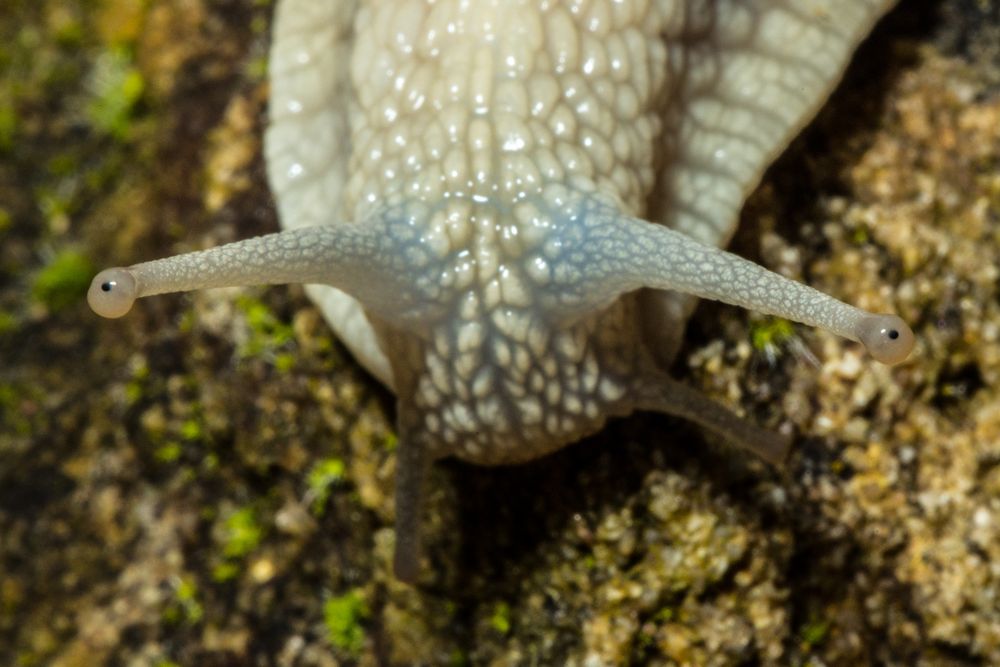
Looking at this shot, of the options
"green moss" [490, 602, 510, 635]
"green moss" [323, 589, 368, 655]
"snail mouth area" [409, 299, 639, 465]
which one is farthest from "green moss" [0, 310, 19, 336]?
"green moss" [490, 602, 510, 635]

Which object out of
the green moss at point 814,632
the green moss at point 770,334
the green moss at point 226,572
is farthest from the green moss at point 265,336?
the green moss at point 814,632

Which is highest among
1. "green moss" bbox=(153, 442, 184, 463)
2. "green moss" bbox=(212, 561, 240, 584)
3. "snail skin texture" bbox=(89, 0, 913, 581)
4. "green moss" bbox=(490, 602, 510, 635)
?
"snail skin texture" bbox=(89, 0, 913, 581)

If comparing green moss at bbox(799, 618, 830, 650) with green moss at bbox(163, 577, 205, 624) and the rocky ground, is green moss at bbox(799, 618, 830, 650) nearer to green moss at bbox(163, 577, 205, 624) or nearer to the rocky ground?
the rocky ground

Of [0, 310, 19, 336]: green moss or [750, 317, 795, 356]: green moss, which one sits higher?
[750, 317, 795, 356]: green moss

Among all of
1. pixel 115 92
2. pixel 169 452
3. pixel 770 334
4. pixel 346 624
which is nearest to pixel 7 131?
pixel 115 92

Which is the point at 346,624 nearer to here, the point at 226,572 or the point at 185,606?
the point at 226,572

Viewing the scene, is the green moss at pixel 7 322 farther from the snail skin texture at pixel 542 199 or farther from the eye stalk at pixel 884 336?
the eye stalk at pixel 884 336

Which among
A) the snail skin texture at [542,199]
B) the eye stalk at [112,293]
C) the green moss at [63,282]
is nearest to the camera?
the eye stalk at [112,293]

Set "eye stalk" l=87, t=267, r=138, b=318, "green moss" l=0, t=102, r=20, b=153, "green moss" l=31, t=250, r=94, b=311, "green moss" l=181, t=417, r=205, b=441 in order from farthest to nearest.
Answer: "green moss" l=0, t=102, r=20, b=153 < "green moss" l=31, t=250, r=94, b=311 < "green moss" l=181, t=417, r=205, b=441 < "eye stalk" l=87, t=267, r=138, b=318
